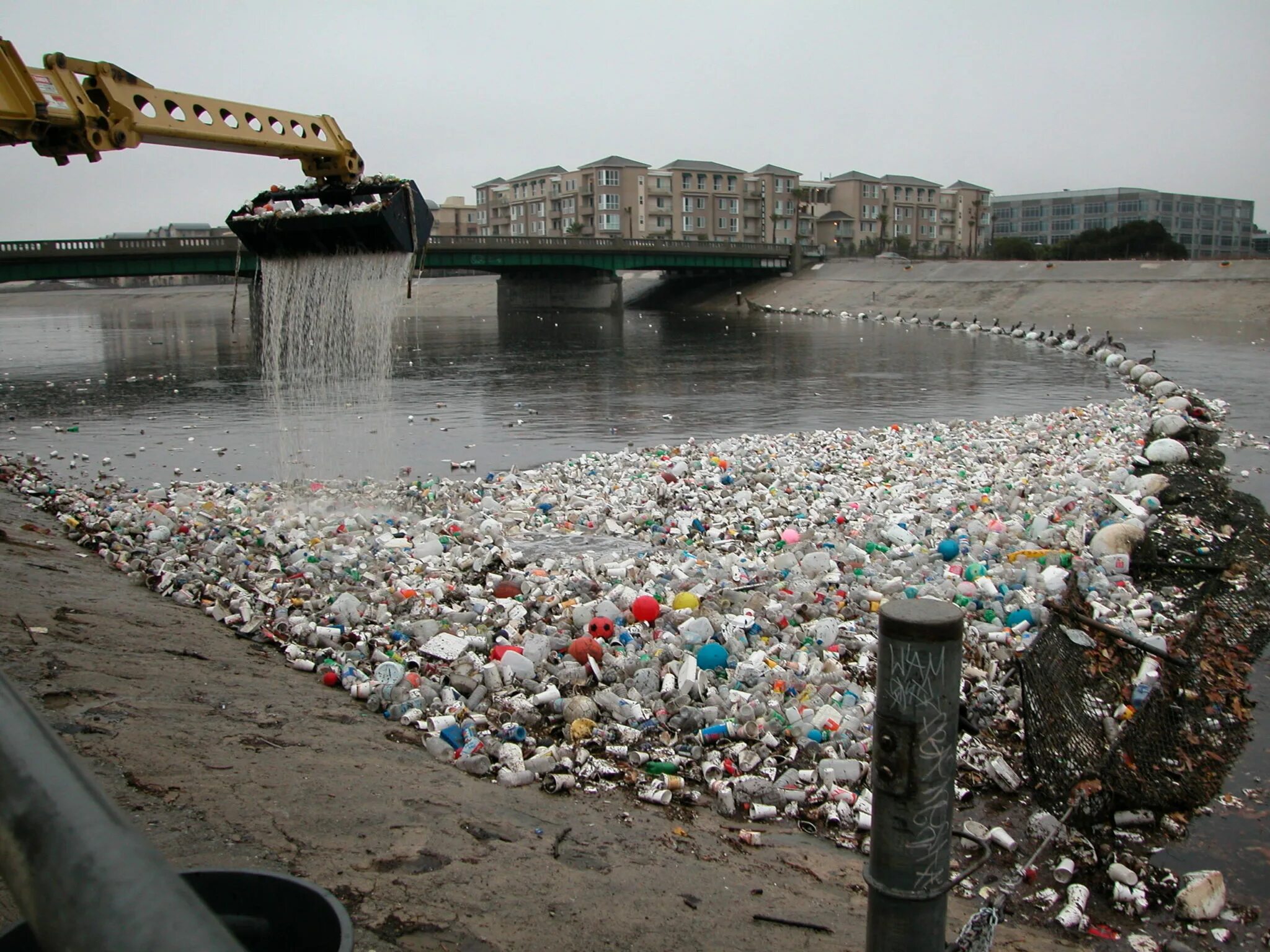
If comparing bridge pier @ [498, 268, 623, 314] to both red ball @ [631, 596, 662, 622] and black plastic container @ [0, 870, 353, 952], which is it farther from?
black plastic container @ [0, 870, 353, 952]

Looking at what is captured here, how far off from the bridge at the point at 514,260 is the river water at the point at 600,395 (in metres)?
3.41

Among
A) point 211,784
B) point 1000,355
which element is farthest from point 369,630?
point 1000,355

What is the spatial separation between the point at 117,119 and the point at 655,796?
25.5ft

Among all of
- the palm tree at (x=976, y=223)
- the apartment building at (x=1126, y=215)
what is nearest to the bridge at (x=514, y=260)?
the palm tree at (x=976, y=223)

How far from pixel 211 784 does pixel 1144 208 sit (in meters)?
160

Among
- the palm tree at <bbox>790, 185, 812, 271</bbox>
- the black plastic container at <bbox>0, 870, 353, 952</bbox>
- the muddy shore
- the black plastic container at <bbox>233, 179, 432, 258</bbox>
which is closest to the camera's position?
the black plastic container at <bbox>0, 870, 353, 952</bbox>

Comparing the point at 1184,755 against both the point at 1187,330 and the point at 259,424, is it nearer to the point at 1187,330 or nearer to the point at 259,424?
the point at 259,424

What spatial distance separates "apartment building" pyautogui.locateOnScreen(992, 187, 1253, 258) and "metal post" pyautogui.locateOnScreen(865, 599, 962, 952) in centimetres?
15003

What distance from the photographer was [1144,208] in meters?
140

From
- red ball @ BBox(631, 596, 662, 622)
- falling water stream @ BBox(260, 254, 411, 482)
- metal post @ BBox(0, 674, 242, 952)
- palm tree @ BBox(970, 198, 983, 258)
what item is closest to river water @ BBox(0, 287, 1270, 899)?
falling water stream @ BBox(260, 254, 411, 482)

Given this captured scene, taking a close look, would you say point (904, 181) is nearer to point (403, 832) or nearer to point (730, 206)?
point (730, 206)

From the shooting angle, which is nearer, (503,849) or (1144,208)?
(503,849)

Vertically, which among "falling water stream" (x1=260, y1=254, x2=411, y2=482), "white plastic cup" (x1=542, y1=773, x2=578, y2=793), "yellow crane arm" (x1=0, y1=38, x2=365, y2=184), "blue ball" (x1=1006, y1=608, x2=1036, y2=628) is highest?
"yellow crane arm" (x1=0, y1=38, x2=365, y2=184)

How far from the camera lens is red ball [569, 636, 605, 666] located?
6.29 m
